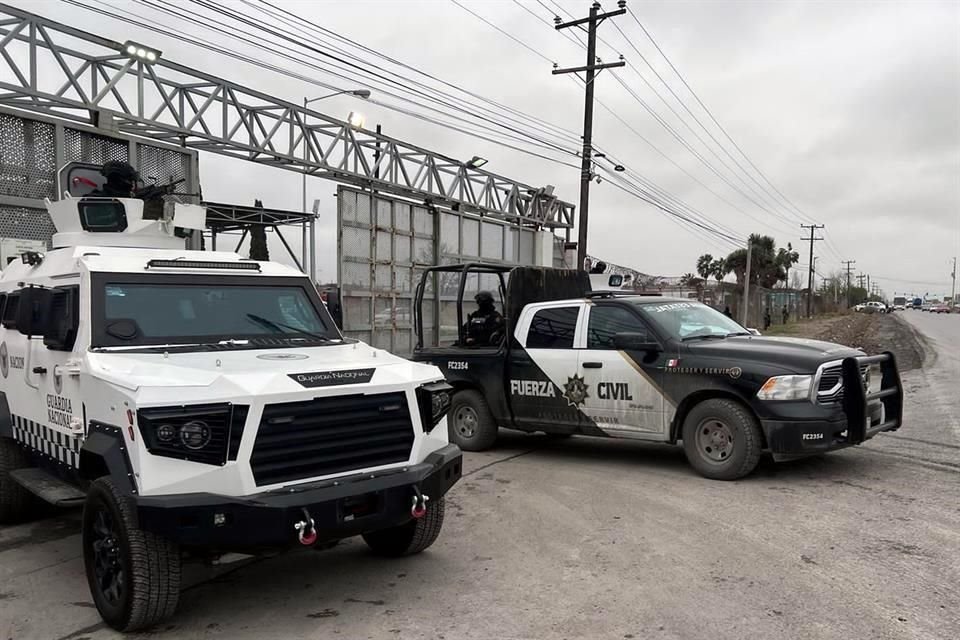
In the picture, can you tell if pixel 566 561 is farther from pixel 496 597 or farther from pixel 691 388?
pixel 691 388

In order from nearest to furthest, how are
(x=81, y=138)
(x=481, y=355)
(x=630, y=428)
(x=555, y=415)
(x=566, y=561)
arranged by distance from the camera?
(x=566, y=561) < (x=630, y=428) < (x=555, y=415) < (x=481, y=355) < (x=81, y=138)

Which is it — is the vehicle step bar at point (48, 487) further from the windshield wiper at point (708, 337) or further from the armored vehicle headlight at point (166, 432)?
the windshield wiper at point (708, 337)

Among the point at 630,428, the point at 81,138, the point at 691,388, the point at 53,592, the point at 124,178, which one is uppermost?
the point at 81,138

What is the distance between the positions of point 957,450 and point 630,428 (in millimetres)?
3559

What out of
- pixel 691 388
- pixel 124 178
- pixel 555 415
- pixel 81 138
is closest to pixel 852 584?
pixel 691 388

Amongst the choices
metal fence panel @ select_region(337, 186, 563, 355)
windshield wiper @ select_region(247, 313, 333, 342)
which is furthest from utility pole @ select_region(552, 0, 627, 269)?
windshield wiper @ select_region(247, 313, 333, 342)

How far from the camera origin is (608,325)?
7777 millimetres

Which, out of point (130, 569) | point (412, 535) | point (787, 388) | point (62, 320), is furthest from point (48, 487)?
point (787, 388)

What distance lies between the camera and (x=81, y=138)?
32.7ft

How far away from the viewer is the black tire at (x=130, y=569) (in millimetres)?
3771

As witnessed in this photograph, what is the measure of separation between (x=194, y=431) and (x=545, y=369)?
191 inches

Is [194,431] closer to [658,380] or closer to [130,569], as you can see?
[130,569]

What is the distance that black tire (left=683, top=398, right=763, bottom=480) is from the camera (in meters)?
6.67

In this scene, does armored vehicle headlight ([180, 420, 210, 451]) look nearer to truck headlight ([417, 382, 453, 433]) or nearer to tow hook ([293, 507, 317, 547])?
tow hook ([293, 507, 317, 547])
